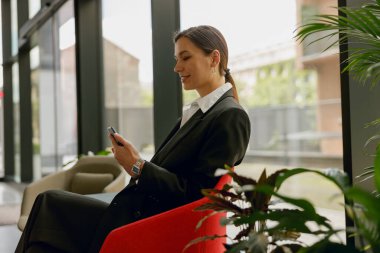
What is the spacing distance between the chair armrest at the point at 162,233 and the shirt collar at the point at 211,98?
1.50 ft

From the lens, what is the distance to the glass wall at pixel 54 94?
7.02 metres

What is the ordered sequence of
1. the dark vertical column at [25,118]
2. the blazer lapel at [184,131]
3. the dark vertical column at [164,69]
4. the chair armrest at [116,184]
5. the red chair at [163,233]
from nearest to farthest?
the red chair at [163,233] < the blazer lapel at [184,131] < the chair armrest at [116,184] < the dark vertical column at [164,69] < the dark vertical column at [25,118]

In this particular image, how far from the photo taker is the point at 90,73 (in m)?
5.77

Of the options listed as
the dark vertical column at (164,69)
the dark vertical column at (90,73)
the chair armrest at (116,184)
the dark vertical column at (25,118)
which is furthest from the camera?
the dark vertical column at (25,118)

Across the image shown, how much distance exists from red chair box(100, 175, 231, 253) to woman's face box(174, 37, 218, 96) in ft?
1.73

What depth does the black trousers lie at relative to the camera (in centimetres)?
212

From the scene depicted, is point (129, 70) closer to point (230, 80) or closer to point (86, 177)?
point (86, 177)

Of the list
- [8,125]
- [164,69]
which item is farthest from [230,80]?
[8,125]

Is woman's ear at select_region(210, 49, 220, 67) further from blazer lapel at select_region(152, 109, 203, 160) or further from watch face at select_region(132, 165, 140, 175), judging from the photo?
watch face at select_region(132, 165, 140, 175)

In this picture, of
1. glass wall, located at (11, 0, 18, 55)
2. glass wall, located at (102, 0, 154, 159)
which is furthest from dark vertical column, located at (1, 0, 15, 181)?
glass wall, located at (102, 0, 154, 159)

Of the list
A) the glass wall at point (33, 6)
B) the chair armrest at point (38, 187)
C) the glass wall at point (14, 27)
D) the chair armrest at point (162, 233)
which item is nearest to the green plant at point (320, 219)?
the chair armrest at point (162, 233)

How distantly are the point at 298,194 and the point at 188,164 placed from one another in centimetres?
421

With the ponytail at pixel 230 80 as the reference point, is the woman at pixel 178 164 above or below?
below

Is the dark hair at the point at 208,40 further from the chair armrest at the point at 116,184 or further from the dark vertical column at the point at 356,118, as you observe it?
the chair armrest at the point at 116,184
